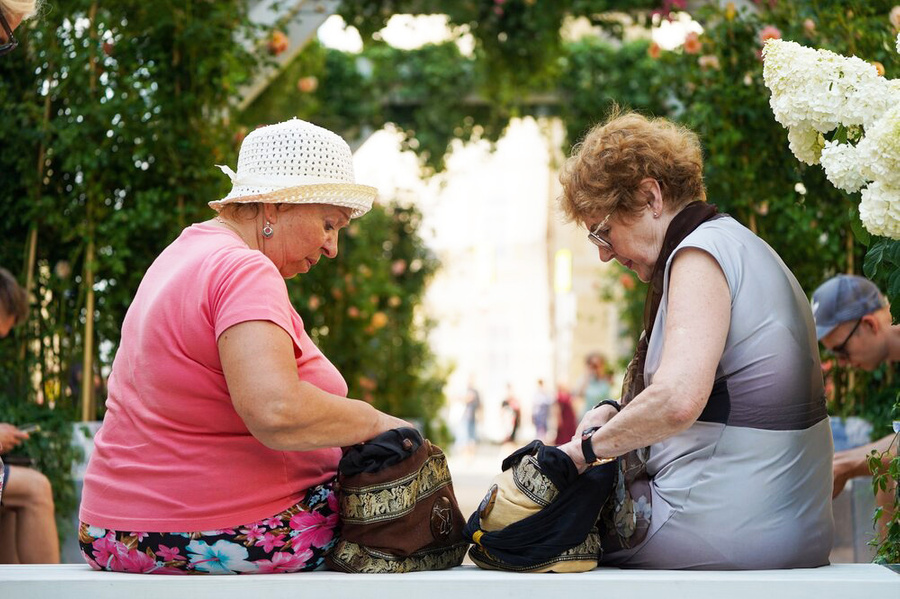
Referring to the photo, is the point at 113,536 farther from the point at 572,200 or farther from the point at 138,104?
the point at 138,104

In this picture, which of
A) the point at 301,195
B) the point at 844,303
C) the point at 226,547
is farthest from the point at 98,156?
the point at 226,547

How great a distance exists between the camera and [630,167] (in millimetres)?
2367

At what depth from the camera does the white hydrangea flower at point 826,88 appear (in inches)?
85.6

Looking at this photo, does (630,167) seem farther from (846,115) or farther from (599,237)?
(846,115)

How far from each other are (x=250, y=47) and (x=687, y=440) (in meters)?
4.11

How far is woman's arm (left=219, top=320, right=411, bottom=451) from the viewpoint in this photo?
2025 millimetres

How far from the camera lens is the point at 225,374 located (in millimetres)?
2053

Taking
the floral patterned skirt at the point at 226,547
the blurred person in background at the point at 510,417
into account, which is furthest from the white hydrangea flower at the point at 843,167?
the blurred person in background at the point at 510,417

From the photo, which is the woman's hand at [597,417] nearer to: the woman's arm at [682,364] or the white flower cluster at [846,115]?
the woman's arm at [682,364]

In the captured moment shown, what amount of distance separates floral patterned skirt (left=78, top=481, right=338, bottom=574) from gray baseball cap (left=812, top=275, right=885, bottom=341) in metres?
2.11

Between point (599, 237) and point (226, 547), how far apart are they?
3.21ft

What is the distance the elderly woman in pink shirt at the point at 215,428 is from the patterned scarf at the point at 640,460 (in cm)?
48

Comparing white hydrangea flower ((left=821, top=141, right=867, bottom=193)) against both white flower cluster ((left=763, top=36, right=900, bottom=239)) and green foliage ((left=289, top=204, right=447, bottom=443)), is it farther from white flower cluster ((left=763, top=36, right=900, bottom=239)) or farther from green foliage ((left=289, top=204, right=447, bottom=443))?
green foliage ((left=289, top=204, right=447, bottom=443))

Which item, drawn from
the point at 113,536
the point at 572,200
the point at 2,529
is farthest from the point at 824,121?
the point at 2,529
